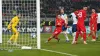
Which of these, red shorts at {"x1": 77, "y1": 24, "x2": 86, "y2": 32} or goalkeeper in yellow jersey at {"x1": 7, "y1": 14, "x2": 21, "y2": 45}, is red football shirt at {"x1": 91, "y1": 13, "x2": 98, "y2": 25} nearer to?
red shorts at {"x1": 77, "y1": 24, "x2": 86, "y2": 32}

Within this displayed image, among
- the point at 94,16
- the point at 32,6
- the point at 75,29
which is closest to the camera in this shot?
the point at 32,6

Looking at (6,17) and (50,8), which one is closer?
(6,17)

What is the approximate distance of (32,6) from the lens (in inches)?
703

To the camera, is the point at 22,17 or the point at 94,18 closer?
the point at 22,17

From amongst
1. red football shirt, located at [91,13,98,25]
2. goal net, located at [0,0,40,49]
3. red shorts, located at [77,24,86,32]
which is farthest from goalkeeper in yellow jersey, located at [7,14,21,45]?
red football shirt, located at [91,13,98,25]

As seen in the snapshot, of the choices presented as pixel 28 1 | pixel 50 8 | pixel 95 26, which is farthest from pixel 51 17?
pixel 28 1

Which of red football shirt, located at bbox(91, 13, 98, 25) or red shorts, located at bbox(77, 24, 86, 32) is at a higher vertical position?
red football shirt, located at bbox(91, 13, 98, 25)

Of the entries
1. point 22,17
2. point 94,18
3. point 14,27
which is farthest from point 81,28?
point 94,18

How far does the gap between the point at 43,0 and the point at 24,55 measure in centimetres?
3327

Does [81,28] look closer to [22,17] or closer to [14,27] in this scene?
[22,17]

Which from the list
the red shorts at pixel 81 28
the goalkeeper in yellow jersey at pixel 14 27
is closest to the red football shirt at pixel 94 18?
the red shorts at pixel 81 28

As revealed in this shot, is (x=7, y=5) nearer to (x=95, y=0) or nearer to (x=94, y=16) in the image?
(x=94, y=16)

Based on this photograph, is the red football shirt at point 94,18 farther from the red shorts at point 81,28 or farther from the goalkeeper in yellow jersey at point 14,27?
the goalkeeper in yellow jersey at point 14,27

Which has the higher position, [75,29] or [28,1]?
[28,1]
